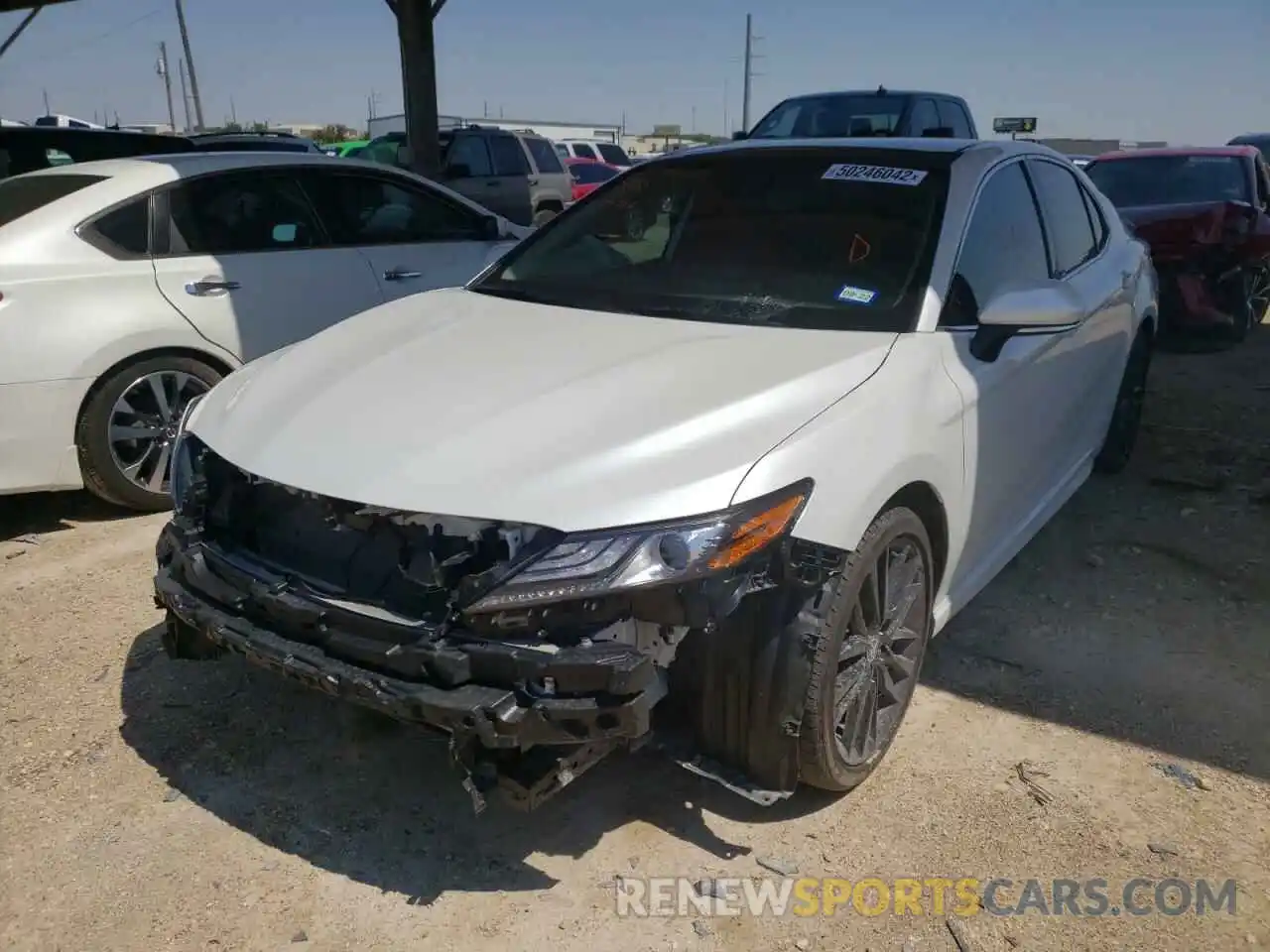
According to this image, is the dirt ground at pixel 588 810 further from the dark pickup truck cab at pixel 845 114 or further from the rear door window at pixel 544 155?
the rear door window at pixel 544 155

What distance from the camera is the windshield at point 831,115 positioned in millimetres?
9570

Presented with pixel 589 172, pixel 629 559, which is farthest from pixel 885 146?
pixel 589 172

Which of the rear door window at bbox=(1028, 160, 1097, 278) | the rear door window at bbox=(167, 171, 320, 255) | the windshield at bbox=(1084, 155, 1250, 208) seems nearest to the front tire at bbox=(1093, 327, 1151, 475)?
the rear door window at bbox=(1028, 160, 1097, 278)

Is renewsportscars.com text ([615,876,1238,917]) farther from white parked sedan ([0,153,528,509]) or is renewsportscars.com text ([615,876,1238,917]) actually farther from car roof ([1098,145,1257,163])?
car roof ([1098,145,1257,163])

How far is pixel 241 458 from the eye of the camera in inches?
104

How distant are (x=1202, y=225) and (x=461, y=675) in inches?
307

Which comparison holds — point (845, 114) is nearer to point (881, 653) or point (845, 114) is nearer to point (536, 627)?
point (881, 653)

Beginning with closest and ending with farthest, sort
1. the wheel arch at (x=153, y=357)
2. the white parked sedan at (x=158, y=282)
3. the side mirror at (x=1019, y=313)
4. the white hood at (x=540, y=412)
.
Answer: the white hood at (x=540, y=412) → the side mirror at (x=1019, y=313) → the white parked sedan at (x=158, y=282) → the wheel arch at (x=153, y=357)

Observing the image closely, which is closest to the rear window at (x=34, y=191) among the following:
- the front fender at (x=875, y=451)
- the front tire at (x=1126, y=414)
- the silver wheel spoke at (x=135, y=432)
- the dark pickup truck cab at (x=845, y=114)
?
the silver wheel spoke at (x=135, y=432)

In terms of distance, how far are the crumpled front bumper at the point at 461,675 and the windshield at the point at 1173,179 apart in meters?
8.20

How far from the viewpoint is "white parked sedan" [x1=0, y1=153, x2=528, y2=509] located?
14.4ft

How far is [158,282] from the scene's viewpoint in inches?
188

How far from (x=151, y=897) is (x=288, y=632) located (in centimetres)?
74

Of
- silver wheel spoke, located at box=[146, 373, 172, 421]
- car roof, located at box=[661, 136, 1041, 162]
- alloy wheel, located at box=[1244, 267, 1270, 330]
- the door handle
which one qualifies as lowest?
alloy wheel, located at box=[1244, 267, 1270, 330]
